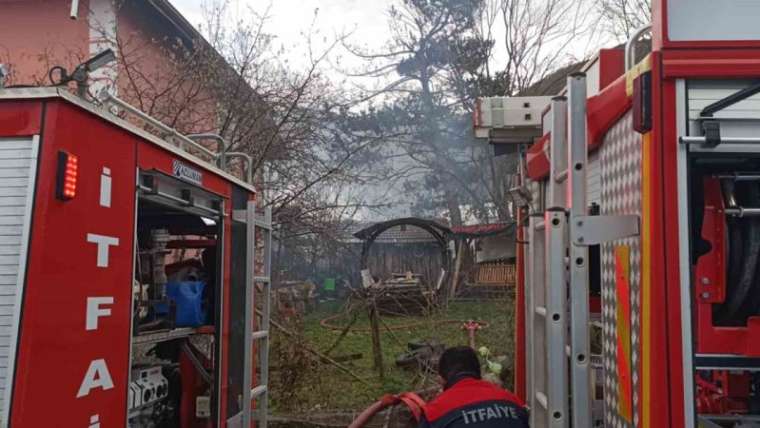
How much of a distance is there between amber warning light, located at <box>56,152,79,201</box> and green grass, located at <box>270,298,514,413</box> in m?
6.28

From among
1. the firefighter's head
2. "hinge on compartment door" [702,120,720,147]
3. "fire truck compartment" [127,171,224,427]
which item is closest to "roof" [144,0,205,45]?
Answer: "fire truck compartment" [127,171,224,427]

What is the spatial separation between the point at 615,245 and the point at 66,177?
6.56ft

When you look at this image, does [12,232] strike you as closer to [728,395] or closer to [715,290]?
[715,290]

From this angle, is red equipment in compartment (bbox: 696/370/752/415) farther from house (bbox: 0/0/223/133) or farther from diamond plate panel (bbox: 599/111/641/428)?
house (bbox: 0/0/223/133)

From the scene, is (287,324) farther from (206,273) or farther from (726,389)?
(726,389)

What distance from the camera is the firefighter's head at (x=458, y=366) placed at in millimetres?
3248

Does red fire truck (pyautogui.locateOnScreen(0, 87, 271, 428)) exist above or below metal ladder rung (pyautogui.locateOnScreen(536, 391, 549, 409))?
above

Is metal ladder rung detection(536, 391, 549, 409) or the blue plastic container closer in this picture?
metal ladder rung detection(536, 391, 549, 409)

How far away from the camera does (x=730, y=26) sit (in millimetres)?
2301

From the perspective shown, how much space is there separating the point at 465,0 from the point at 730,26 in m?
18.8

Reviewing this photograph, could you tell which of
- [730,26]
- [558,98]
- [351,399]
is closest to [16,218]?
[558,98]

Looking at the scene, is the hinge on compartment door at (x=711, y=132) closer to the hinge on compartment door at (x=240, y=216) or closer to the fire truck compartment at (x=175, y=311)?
the fire truck compartment at (x=175, y=311)

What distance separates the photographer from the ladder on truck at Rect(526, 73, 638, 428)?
96.7 inches

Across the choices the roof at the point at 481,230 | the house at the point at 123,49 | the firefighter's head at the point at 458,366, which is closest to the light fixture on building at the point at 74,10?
the firefighter's head at the point at 458,366
